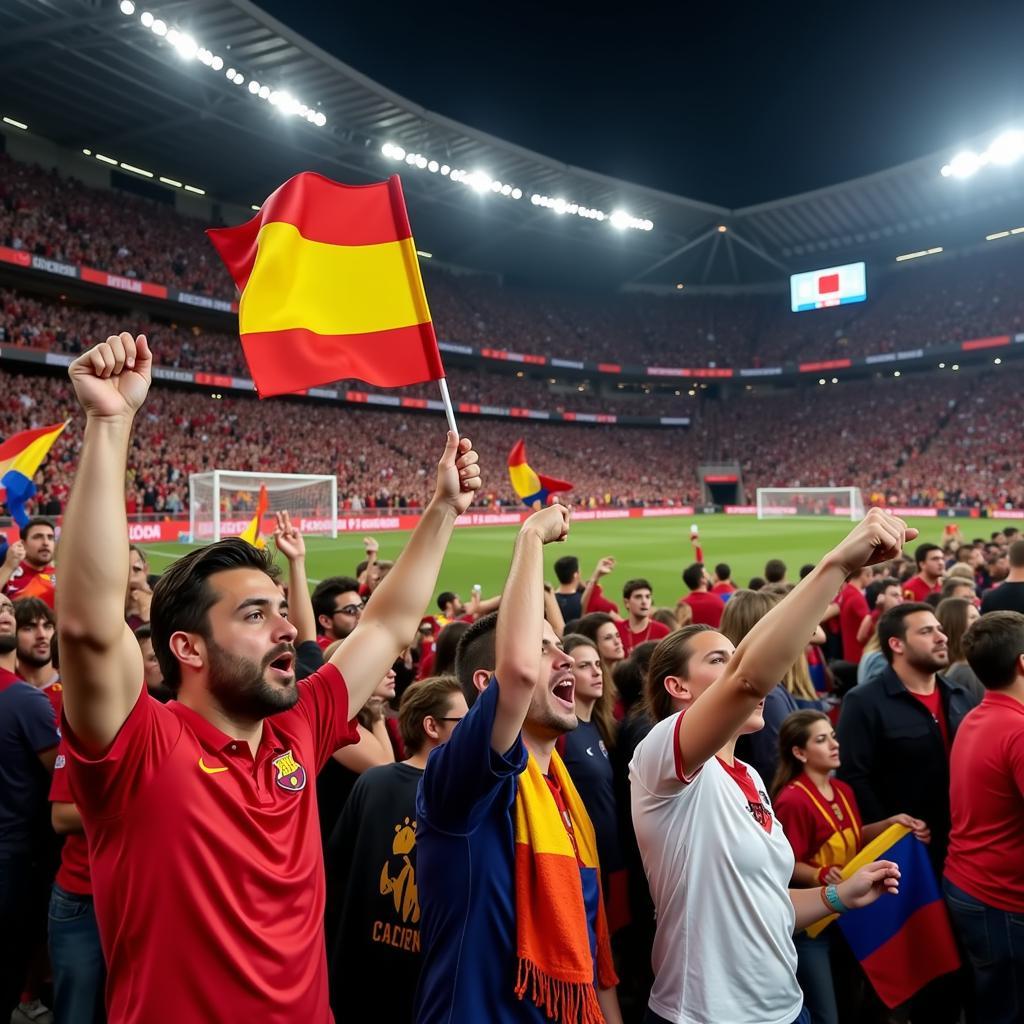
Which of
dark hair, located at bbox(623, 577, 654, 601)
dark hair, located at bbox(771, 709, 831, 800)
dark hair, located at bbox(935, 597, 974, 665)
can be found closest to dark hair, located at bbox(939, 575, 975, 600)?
dark hair, located at bbox(935, 597, 974, 665)

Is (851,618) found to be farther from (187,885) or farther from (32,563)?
(32,563)

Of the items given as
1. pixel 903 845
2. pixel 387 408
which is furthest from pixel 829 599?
pixel 387 408

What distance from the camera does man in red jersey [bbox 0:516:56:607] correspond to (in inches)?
288

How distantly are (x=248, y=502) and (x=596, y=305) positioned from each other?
50832 millimetres

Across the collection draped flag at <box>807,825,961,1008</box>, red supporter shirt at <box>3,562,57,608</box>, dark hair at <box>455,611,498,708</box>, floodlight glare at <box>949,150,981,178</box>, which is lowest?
draped flag at <box>807,825,961,1008</box>

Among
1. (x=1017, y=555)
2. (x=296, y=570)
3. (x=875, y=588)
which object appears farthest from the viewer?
(x=875, y=588)

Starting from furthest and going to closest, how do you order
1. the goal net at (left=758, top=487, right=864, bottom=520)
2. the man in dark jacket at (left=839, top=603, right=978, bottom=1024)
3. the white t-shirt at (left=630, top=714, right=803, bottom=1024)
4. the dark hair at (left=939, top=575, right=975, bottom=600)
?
the goal net at (left=758, top=487, right=864, bottom=520) < the dark hair at (left=939, top=575, right=975, bottom=600) < the man in dark jacket at (left=839, top=603, right=978, bottom=1024) < the white t-shirt at (left=630, top=714, right=803, bottom=1024)

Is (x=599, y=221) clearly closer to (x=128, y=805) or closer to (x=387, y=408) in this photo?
(x=387, y=408)

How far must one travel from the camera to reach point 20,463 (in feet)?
32.2

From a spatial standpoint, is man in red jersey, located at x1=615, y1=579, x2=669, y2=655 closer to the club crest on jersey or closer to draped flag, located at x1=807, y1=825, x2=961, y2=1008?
draped flag, located at x1=807, y1=825, x2=961, y2=1008

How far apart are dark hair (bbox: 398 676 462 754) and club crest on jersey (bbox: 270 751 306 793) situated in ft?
2.81

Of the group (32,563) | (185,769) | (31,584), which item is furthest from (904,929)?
(32,563)

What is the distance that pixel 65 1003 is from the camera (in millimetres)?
3311

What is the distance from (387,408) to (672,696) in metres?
51.3
